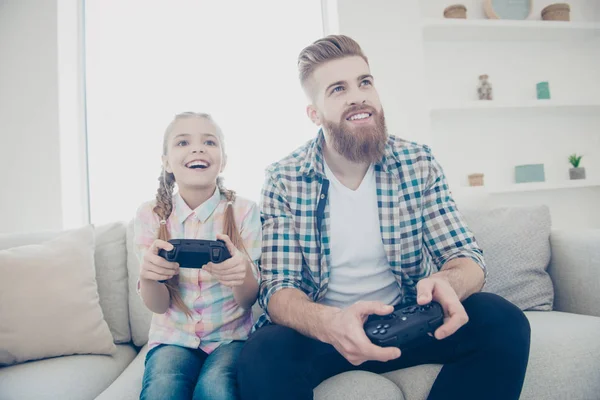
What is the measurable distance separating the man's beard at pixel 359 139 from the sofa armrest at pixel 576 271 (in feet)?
2.50

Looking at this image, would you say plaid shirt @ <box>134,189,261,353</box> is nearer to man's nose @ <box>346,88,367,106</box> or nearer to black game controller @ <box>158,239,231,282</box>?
black game controller @ <box>158,239,231,282</box>

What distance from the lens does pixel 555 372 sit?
0.88 metres

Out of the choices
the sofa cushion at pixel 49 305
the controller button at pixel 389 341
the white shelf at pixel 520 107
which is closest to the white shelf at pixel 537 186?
the white shelf at pixel 520 107

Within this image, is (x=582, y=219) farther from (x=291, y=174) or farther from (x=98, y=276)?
(x=98, y=276)

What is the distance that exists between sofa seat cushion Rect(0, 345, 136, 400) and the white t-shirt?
70 cm

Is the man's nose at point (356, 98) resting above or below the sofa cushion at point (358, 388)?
above

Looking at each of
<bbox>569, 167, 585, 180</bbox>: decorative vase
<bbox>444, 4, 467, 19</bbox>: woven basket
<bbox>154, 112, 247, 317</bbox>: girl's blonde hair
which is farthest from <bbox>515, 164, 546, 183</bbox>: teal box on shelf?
<bbox>154, 112, 247, 317</bbox>: girl's blonde hair

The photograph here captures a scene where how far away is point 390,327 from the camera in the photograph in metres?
0.72

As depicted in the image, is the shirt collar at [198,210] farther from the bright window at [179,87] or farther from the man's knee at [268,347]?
the bright window at [179,87]

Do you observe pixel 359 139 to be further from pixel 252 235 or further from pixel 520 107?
pixel 520 107

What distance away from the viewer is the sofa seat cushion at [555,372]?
86 cm

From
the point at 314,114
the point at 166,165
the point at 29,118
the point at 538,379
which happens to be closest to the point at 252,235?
the point at 166,165

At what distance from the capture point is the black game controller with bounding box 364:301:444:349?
28.2 inches

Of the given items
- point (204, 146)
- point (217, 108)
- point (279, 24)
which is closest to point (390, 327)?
point (204, 146)
